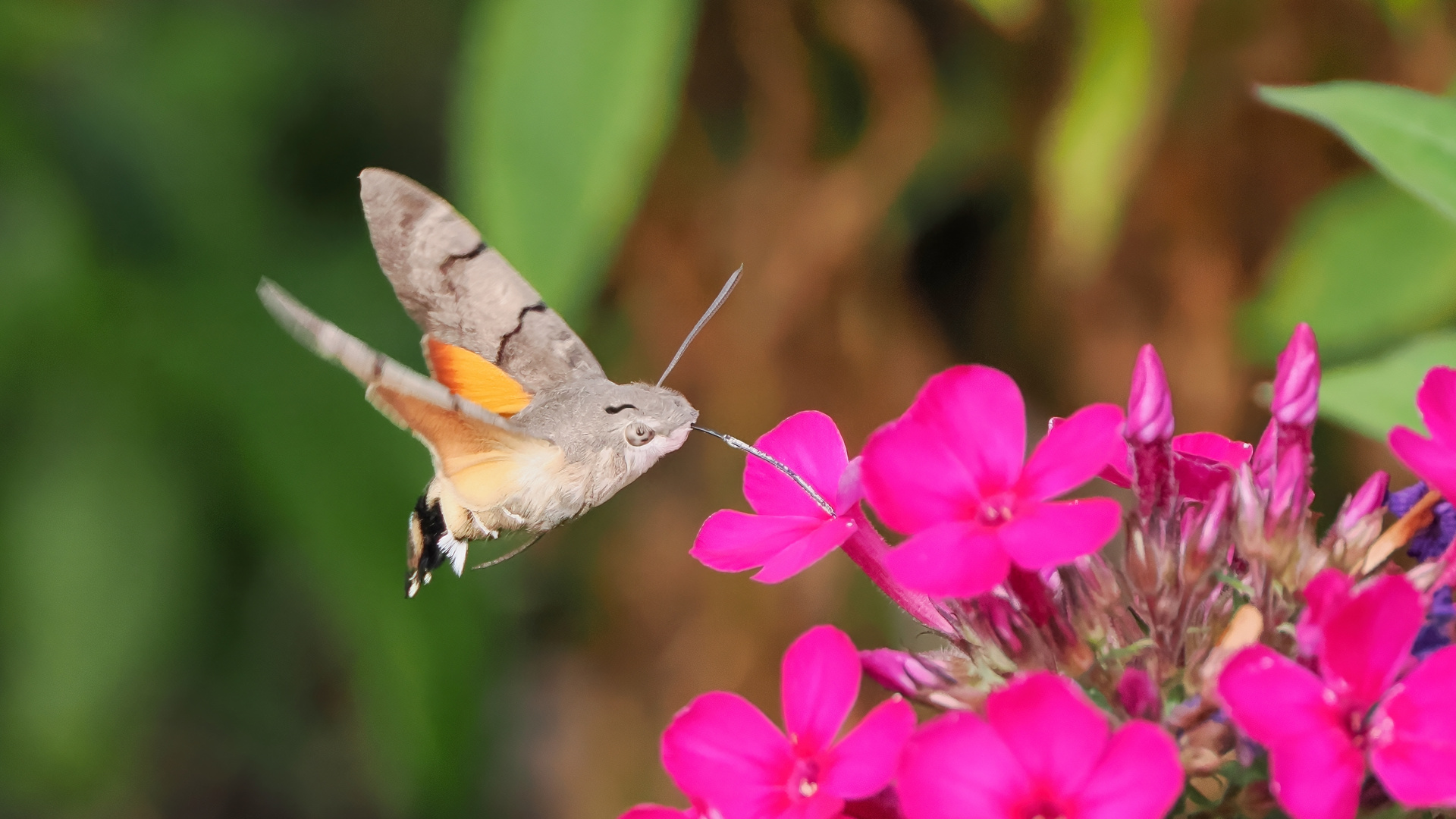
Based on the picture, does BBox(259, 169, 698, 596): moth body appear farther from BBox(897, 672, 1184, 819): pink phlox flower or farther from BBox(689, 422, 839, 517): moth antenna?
BBox(897, 672, 1184, 819): pink phlox flower

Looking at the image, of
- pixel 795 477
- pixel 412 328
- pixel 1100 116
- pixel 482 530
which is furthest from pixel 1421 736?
pixel 412 328

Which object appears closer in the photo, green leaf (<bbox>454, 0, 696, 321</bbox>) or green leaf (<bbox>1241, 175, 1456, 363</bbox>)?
green leaf (<bbox>454, 0, 696, 321</bbox>)

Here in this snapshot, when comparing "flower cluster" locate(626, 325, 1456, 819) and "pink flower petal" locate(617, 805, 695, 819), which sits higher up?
"flower cluster" locate(626, 325, 1456, 819)

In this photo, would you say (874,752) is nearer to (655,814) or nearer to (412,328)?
(655,814)

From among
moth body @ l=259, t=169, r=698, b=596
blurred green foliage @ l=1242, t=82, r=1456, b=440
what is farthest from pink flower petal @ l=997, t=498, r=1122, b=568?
blurred green foliage @ l=1242, t=82, r=1456, b=440

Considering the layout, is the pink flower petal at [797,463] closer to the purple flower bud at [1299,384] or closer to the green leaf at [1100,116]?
the purple flower bud at [1299,384]

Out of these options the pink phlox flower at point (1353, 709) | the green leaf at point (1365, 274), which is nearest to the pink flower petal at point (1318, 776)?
the pink phlox flower at point (1353, 709)

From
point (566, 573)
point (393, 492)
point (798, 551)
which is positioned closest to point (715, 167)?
point (393, 492)
